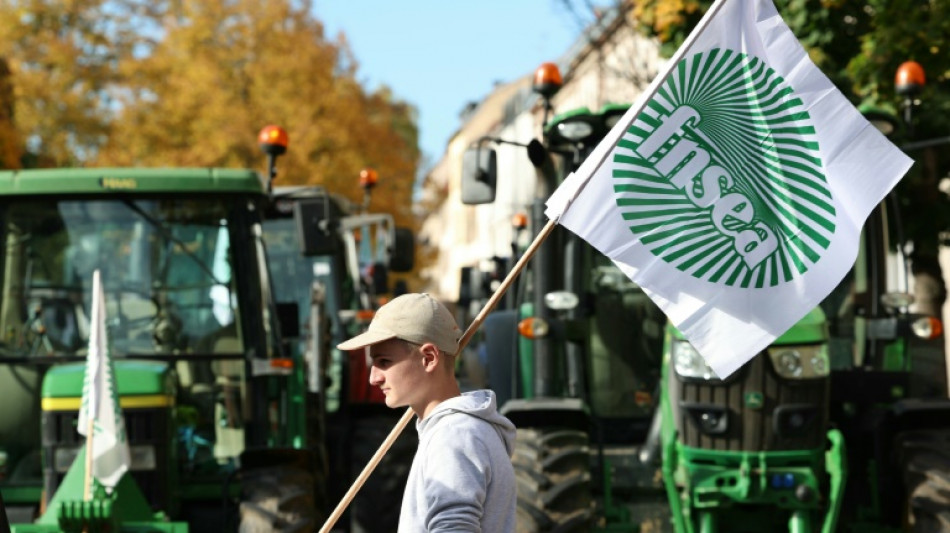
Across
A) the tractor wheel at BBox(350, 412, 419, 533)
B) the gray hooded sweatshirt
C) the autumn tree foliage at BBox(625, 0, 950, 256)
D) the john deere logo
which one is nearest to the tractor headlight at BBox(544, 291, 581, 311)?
the tractor wheel at BBox(350, 412, 419, 533)

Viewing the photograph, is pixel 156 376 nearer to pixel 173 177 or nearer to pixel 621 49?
pixel 173 177

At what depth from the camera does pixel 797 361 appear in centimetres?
864

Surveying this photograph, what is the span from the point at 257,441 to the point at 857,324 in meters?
3.62

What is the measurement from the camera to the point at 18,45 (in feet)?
126

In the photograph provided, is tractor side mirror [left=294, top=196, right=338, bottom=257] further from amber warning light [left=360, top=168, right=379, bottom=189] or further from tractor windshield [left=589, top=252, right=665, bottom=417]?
amber warning light [left=360, top=168, right=379, bottom=189]

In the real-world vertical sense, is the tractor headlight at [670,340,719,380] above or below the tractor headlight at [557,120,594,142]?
below

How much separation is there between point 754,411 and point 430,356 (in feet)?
15.2

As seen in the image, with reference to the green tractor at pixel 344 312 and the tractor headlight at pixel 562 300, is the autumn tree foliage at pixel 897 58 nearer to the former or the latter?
the green tractor at pixel 344 312

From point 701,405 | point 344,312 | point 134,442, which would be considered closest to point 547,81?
point 701,405

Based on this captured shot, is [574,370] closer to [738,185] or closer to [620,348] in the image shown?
[620,348]

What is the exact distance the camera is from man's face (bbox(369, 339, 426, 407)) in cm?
425

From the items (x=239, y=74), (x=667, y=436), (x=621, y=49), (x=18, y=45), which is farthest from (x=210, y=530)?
(x=621, y=49)

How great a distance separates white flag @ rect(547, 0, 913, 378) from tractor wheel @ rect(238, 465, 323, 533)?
3486mm

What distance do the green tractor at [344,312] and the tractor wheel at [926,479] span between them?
318 centimetres
